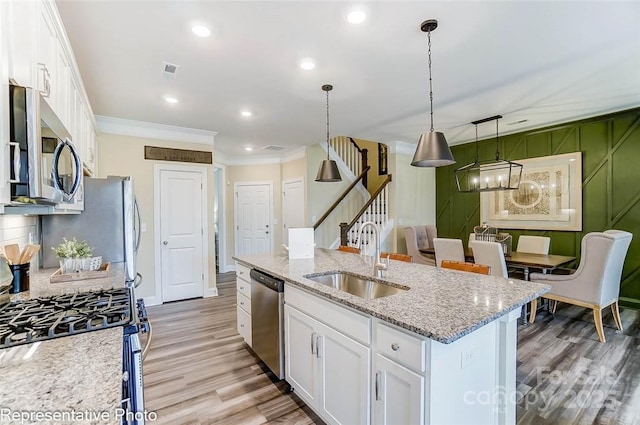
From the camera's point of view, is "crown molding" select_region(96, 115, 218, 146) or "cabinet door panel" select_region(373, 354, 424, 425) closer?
"cabinet door panel" select_region(373, 354, 424, 425)

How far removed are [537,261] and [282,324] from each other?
310 centimetres

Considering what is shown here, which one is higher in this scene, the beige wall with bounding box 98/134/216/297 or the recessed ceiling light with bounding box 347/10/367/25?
the recessed ceiling light with bounding box 347/10/367/25

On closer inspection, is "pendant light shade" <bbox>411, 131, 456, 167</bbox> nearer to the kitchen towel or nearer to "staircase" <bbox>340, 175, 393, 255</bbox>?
the kitchen towel

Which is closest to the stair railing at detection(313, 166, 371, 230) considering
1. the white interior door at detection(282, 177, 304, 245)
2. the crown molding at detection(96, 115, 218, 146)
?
the white interior door at detection(282, 177, 304, 245)

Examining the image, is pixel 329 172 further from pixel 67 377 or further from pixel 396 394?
pixel 67 377

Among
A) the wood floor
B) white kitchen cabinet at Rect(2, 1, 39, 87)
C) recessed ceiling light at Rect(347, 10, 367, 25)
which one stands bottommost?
the wood floor

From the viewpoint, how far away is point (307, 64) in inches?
104

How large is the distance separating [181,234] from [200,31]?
3.22 m

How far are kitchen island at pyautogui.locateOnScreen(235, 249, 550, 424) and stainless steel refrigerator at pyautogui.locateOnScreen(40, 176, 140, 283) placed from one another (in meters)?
1.77

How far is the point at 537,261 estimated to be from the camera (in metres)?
3.51

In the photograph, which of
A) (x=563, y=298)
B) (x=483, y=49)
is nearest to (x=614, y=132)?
(x=563, y=298)

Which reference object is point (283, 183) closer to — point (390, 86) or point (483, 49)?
point (390, 86)

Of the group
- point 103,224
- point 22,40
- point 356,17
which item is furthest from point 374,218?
point 22,40

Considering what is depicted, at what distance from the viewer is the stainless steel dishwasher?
2.28 m
